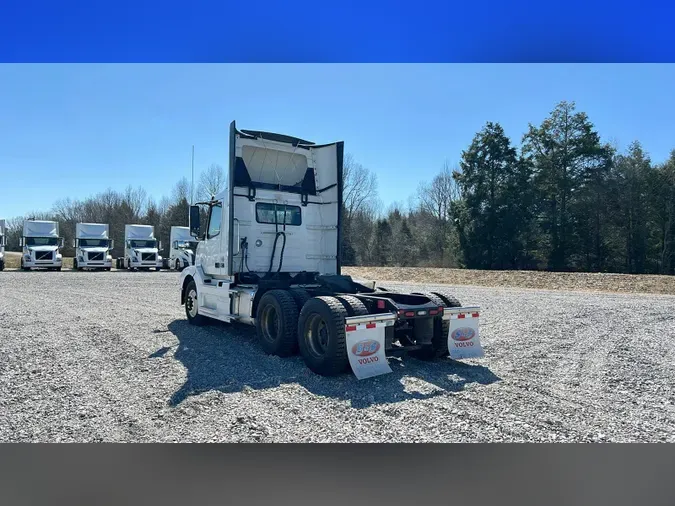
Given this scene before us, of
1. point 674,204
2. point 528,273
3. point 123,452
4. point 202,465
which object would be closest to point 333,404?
point 202,465

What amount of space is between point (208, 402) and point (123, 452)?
0.99m

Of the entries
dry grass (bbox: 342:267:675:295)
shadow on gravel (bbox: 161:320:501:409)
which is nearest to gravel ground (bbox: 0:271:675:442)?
shadow on gravel (bbox: 161:320:501:409)

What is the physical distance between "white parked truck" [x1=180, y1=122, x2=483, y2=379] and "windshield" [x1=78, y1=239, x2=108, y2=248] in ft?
78.1

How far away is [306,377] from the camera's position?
631 cm

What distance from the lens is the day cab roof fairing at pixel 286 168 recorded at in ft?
27.6

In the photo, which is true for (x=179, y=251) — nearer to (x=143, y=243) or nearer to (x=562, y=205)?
(x=143, y=243)

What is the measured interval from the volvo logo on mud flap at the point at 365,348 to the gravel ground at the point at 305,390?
35 cm

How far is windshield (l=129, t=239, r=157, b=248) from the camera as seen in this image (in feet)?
107

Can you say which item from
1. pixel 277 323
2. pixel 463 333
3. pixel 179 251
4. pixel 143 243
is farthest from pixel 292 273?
pixel 143 243

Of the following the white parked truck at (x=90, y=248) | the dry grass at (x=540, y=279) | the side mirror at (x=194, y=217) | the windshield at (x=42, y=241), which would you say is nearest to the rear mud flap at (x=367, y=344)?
the side mirror at (x=194, y=217)

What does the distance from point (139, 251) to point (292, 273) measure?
26.3m

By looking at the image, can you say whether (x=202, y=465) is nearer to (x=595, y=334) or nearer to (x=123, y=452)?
(x=123, y=452)

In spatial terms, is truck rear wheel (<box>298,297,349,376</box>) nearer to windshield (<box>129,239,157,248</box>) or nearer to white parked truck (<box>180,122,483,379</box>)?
white parked truck (<box>180,122,483,379</box>)

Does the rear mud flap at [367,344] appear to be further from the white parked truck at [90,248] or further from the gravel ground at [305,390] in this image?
the white parked truck at [90,248]
